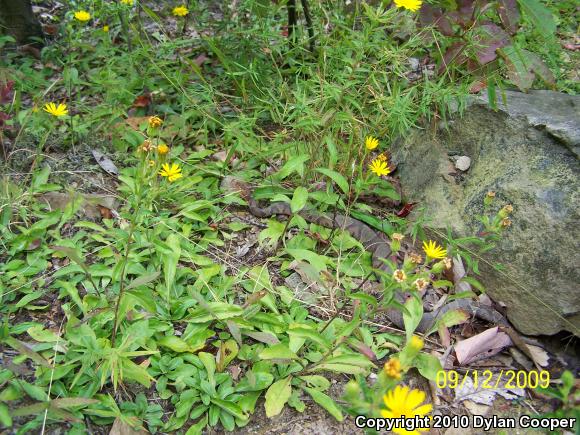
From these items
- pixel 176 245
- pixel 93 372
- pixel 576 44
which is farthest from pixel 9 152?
pixel 576 44

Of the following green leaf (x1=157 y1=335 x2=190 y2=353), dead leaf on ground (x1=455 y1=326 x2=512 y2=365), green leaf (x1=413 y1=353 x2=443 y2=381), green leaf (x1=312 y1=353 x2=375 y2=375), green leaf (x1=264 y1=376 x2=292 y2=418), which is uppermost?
green leaf (x1=157 y1=335 x2=190 y2=353)

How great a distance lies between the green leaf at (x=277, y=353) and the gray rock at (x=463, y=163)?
4.56 ft

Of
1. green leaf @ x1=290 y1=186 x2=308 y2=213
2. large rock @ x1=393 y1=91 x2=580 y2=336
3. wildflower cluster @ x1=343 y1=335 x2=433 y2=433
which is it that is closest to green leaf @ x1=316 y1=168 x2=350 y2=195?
green leaf @ x1=290 y1=186 x2=308 y2=213

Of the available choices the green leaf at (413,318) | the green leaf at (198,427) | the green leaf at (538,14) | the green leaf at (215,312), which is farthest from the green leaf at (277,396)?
the green leaf at (538,14)

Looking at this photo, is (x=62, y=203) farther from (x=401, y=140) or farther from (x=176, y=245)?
(x=401, y=140)

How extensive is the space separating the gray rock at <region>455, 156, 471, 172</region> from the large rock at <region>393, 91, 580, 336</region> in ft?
0.10

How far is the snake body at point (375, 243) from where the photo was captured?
2.31 metres

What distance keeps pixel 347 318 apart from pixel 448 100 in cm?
125

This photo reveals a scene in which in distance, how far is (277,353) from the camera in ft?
6.49

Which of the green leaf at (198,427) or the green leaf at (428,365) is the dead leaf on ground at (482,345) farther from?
the green leaf at (198,427)

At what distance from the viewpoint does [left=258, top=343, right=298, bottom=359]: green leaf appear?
77.2 inches

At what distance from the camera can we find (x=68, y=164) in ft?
9.17
